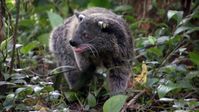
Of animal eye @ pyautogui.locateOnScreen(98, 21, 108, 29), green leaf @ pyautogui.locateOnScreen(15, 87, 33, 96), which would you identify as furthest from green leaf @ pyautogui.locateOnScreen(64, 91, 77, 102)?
animal eye @ pyautogui.locateOnScreen(98, 21, 108, 29)

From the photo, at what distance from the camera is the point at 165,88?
5.35 meters

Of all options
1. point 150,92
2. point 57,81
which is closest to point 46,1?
point 57,81

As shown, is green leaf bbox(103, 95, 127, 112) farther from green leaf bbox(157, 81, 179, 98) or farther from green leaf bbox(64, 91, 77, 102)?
green leaf bbox(64, 91, 77, 102)

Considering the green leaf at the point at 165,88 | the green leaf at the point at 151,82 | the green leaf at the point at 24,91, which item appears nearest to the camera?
the green leaf at the point at 24,91

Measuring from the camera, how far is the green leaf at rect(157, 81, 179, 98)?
527cm

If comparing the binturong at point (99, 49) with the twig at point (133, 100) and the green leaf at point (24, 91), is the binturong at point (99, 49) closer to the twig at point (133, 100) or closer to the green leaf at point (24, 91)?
the twig at point (133, 100)

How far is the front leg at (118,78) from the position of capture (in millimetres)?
6211

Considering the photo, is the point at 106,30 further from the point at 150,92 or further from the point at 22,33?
→ the point at 22,33

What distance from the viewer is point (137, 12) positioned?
29.8 ft

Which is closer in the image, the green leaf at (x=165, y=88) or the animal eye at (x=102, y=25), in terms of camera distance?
the green leaf at (x=165, y=88)

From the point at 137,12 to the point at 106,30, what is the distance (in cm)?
315

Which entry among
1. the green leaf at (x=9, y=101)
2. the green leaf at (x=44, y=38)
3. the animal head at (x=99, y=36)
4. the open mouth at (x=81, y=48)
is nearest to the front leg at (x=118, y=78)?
the animal head at (x=99, y=36)

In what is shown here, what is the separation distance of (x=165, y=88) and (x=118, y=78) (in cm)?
100

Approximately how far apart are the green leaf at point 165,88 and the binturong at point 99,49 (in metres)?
0.84
